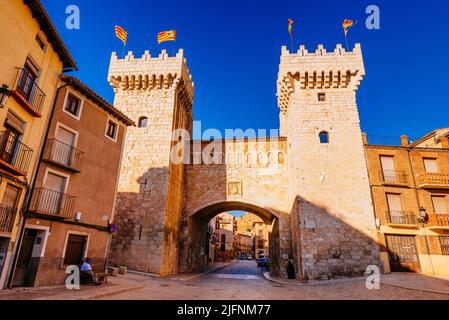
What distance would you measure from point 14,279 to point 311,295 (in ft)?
37.6

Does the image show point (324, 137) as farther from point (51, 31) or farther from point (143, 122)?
point (51, 31)

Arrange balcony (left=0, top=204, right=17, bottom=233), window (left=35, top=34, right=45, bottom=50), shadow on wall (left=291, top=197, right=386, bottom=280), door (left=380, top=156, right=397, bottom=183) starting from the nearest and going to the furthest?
balcony (left=0, top=204, right=17, bottom=233) < window (left=35, top=34, right=45, bottom=50) < shadow on wall (left=291, top=197, right=386, bottom=280) < door (left=380, top=156, right=397, bottom=183)

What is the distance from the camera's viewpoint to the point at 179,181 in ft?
70.5

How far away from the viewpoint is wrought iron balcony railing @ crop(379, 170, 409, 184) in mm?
18016

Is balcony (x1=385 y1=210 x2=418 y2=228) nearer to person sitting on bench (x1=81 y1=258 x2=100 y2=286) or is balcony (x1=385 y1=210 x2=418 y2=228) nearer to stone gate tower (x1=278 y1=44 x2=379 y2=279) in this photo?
stone gate tower (x1=278 y1=44 x2=379 y2=279)

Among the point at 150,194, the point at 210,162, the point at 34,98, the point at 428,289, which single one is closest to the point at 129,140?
the point at 150,194

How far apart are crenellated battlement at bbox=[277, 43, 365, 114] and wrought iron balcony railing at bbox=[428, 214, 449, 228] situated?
9.62m

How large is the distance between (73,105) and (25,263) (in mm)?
6974

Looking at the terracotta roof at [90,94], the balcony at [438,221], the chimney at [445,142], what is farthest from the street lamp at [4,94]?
the chimney at [445,142]

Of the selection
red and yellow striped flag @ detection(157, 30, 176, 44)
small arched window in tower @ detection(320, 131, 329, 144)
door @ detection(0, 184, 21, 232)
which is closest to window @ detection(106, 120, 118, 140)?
door @ detection(0, 184, 21, 232)

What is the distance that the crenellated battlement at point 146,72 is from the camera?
21359 millimetres

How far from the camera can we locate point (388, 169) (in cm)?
1852

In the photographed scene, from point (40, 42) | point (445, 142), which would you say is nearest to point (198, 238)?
point (40, 42)
